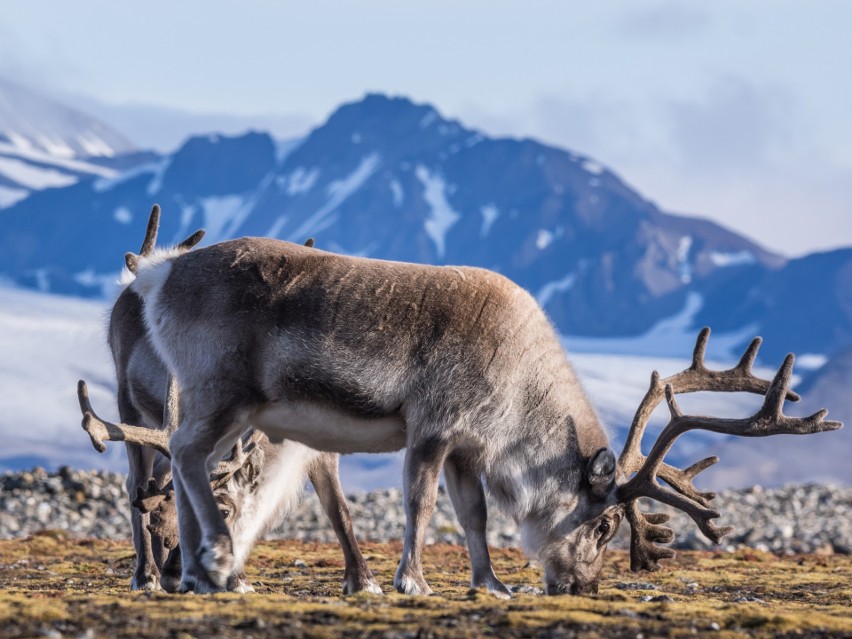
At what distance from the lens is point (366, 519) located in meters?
30.4

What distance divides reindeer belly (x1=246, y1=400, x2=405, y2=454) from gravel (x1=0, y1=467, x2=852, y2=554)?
13.8 m

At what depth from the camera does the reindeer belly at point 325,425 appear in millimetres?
11594

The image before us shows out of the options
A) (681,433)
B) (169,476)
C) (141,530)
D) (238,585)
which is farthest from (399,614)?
(141,530)

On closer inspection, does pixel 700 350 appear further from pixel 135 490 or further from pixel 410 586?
pixel 135 490

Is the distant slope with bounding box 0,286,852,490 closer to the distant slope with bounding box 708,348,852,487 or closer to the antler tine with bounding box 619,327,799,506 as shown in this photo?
the distant slope with bounding box 708,348,852,487

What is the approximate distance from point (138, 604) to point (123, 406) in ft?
18.5

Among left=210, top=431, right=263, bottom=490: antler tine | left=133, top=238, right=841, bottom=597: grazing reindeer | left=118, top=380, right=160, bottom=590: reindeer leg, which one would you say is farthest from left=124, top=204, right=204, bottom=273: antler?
left=210, top=431, right=263, bottom=490: antler tine

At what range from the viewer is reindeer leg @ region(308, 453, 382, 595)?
13617mm

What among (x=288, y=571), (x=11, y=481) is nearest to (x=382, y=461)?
(x=11, y=481)

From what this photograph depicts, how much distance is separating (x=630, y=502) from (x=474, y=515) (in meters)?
1.54

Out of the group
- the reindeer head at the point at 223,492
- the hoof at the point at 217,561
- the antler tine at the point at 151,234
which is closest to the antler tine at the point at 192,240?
the antler tine at the point at 151,234

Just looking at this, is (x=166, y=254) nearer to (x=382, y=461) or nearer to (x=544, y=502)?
(x=544, y=502)

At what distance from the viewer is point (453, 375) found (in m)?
11.6

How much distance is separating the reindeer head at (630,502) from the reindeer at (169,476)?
2.09 meters
